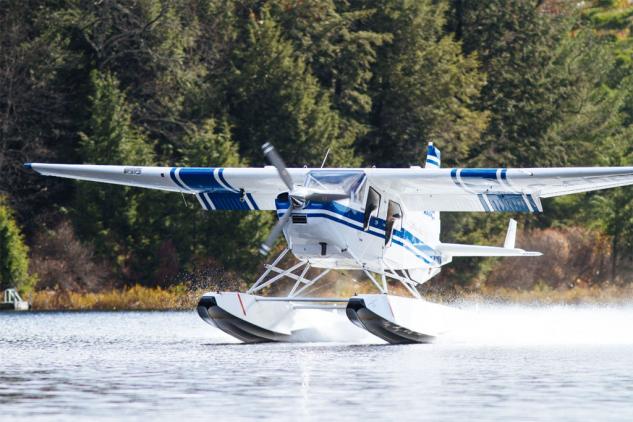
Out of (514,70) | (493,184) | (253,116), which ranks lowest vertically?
(493,184)

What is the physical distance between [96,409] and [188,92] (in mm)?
28582

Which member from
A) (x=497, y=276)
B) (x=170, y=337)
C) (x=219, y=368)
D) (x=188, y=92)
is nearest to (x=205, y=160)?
(x=188, y=92)

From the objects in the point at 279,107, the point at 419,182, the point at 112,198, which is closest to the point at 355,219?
the point at 419,182

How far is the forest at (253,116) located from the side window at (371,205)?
13.7 m

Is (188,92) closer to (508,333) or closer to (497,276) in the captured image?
(497,276)

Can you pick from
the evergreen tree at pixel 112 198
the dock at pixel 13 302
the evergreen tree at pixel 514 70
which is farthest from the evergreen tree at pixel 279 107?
the dock at pixel 13 302

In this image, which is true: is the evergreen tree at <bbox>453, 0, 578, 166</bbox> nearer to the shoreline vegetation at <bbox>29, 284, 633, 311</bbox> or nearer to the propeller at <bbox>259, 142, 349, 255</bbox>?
the shoreline vegetation at <bbox>29, 284, 633, 311</bbox>

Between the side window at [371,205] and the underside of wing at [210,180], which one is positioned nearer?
the side window at [371,205]

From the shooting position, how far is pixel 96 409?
12141 millimetres

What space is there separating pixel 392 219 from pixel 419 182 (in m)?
0.69

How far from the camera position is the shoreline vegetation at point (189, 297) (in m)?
32.2

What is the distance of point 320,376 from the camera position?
14844mm

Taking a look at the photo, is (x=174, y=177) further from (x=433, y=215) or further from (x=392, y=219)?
(x=433, y=215)

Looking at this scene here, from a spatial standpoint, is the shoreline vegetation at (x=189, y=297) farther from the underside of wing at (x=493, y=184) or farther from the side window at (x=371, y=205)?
the side window at (x=371, y=205)
